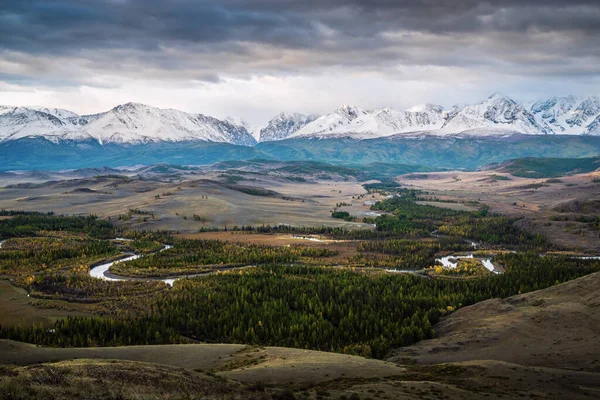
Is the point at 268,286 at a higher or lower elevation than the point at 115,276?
higher

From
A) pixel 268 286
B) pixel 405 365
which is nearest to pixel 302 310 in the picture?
pixel 268 286

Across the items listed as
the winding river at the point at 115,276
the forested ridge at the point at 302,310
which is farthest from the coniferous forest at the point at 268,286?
the winding river at the point at 115,276

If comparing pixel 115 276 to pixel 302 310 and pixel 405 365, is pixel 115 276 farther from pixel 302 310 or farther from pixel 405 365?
pixel 405 365

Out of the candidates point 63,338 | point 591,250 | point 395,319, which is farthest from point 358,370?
point 591,250

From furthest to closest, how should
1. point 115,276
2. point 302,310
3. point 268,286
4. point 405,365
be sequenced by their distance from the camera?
point 115,276 → point 268,286 → point 302,310 → point 405,365

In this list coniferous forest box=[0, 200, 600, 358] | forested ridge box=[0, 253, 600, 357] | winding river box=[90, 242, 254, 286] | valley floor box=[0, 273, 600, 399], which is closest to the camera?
valley floor box=[0, 273, 600, 399]

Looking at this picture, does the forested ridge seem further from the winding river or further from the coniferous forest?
the winding river

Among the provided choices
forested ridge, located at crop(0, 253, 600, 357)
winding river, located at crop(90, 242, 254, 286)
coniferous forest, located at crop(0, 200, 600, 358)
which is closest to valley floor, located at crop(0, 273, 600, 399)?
forested ridge, located at crop(0, 253, 600, 357)

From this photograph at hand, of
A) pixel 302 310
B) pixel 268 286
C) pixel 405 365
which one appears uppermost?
pixel 405 365

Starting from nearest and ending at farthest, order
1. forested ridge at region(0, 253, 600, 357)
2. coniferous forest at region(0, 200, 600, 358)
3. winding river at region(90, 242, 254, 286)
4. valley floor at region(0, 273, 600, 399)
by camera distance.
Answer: valley floor at region(0, 273, 600, 399)
forested ridge at region(0, 253, 600, 357)
coniferous forest at region(0, 200, 600, 358)
winding river at region(90, 242, 254, 286)

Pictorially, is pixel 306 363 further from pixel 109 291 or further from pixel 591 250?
pixel 591 250

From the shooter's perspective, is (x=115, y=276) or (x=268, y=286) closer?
(x=268, y=286)
